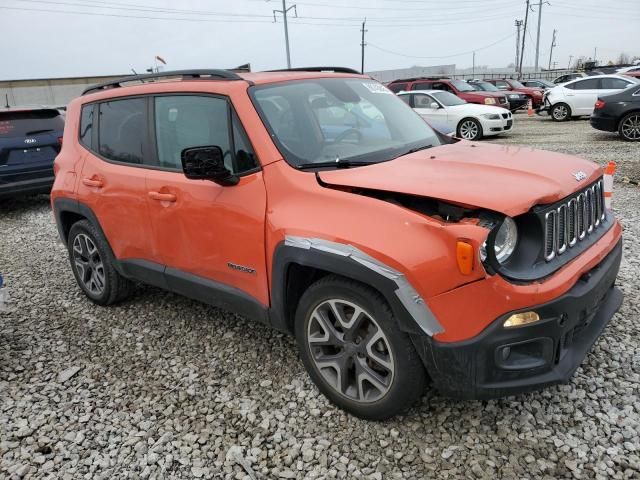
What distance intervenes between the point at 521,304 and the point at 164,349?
2.58 metres

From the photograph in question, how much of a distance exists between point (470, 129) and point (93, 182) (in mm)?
11738

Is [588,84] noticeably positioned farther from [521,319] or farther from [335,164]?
[521,319]

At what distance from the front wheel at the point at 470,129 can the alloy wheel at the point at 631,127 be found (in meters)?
3.37

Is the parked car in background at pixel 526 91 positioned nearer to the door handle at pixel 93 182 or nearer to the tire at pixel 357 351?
the door handle at pixel 93 182

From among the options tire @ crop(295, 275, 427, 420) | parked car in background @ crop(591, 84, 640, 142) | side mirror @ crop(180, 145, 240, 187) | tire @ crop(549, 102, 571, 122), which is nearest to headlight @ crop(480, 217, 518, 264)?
tire @ crop(295, 275, 427, 420)

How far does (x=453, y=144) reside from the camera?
Result: 137 inches

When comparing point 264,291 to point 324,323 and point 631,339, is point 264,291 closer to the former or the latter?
point 324,323

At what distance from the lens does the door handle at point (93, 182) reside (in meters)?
3.95

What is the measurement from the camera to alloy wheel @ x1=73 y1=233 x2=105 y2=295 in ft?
14.3

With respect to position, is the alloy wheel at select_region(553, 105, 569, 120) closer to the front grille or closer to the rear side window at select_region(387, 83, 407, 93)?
the rear side window at select_region(387, 83, 407, 93)

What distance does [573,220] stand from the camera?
2578 mm

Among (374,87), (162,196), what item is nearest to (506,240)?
(374,87)

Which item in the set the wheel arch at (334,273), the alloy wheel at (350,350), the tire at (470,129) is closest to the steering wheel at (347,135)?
the wheel arch at (334,273)

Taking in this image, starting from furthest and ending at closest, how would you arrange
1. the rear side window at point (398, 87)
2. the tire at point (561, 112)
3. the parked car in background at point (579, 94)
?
the tire at point (561, 112)
the parked car in background at point (579, 94)
the rear side window at point (398, 87)
